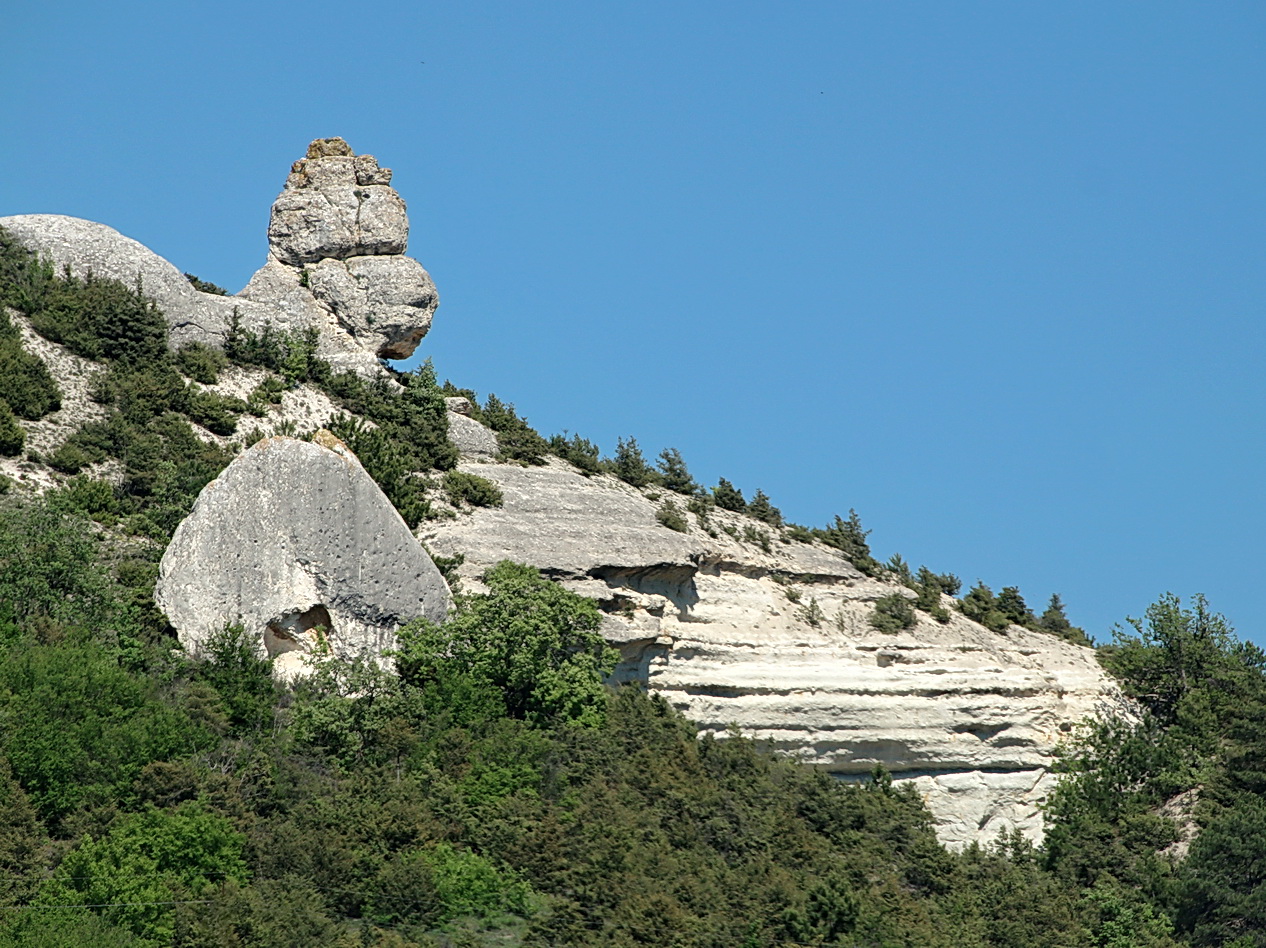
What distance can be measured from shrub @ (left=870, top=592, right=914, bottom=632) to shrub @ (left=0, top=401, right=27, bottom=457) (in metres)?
24.6

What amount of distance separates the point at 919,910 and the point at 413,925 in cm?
1190

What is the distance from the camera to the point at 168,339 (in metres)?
56.2

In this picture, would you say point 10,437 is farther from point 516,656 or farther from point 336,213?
point 336,213

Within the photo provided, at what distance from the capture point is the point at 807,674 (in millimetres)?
47688

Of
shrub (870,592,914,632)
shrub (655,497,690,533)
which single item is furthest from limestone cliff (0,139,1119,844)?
shrub (655,497,690,533)

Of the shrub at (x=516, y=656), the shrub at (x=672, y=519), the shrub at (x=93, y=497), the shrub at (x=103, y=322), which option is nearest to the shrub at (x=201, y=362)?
the shrub at (x=103, y=322)

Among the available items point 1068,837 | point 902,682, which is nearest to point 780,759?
point 902,682

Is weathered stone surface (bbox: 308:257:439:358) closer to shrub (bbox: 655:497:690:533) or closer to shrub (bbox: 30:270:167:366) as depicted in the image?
shrub (bbox: 30:270:167:366)

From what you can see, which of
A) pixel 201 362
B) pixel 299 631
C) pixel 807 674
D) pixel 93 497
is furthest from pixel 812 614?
pixel 93 497

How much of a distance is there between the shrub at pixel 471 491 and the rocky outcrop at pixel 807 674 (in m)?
0.48

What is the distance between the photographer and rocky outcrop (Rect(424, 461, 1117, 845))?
4709 cm

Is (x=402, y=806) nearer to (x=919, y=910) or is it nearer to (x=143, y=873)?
(x=143, y=873)

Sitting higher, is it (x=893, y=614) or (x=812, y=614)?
(x=893, y=614)

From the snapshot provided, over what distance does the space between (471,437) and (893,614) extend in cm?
1467
